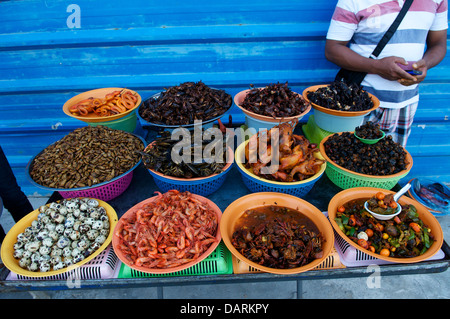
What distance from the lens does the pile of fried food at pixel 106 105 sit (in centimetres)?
301

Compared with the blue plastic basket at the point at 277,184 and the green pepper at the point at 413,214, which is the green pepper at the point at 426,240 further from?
the blue plastic basket at the point at 277,184

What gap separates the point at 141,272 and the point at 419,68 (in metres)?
3.51

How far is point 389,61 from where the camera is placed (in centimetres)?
274

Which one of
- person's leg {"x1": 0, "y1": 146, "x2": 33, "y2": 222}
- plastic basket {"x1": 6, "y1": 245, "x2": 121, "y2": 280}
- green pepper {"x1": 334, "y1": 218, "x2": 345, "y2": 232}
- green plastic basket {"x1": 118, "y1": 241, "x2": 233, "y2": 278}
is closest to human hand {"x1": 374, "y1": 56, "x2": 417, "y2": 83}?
green pepper {"x1": 334, "y1": 218, "x2": 345, "y2": 232}

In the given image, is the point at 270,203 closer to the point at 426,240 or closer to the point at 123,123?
the point at 426,240

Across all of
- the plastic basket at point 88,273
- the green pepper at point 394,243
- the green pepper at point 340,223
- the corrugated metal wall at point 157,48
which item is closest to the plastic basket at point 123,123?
the corrugated metal wall at point 157,48

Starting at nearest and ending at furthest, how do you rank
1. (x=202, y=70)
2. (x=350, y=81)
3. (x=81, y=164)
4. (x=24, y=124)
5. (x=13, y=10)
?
(x=81, y=164) < (x=350, y=81) < (x=13, y=10) < (x=202, y=70) < (x=24, y=124)

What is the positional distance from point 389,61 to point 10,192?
4.62 m

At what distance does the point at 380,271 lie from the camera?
1.90 meters

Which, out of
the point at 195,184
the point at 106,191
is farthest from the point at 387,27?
the point at 106,191

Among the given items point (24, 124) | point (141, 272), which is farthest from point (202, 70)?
point (24, 124)

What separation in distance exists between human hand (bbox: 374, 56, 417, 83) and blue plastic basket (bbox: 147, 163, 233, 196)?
207 cm

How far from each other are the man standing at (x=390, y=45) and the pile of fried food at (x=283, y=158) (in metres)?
1.41

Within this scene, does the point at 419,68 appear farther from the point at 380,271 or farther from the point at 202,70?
the point at 202,70
